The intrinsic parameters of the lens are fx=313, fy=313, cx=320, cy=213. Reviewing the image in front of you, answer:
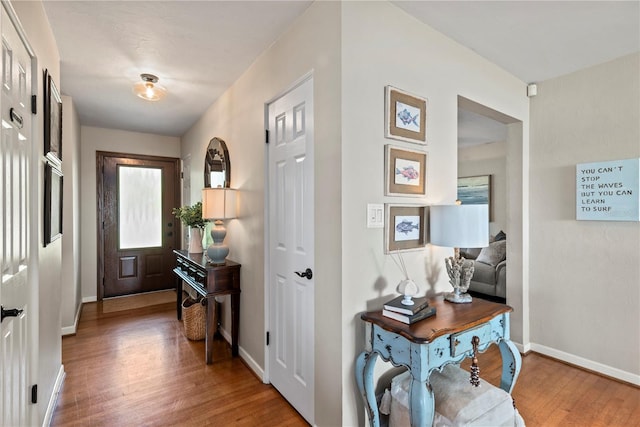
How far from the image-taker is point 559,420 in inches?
76.7

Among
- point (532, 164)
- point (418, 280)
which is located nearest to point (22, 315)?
point (418, 280)

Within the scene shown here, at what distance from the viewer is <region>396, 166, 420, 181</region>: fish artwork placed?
6.08 feet

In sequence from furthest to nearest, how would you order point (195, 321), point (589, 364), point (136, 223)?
point (136, 223) < point (195, 321) < point (589, 364)

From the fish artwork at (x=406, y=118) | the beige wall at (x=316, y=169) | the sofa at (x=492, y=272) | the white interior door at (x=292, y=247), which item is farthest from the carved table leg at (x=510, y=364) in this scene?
the sofa at (x=492, y=272)

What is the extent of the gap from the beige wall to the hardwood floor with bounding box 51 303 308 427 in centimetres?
26

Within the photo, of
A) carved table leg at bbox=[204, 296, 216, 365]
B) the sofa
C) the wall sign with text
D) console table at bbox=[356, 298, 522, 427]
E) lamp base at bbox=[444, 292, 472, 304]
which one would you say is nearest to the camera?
console table at bbox=[356, 298, 522, 427]

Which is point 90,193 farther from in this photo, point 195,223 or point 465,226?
point 465,226

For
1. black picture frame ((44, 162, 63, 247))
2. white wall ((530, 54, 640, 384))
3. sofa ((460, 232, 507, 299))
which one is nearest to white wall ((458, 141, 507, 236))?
sofa ((460, 232, 507, 299))

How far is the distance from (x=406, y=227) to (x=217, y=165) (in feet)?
7.40

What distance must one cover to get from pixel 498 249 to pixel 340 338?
3.81 metres

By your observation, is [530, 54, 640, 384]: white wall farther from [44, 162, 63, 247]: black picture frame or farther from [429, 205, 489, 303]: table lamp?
[44, 162, 63, 247]: black picture frame

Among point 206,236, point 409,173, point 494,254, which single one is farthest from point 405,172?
point 494,254

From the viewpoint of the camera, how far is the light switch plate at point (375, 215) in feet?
5.66

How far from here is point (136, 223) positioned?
190 inches
